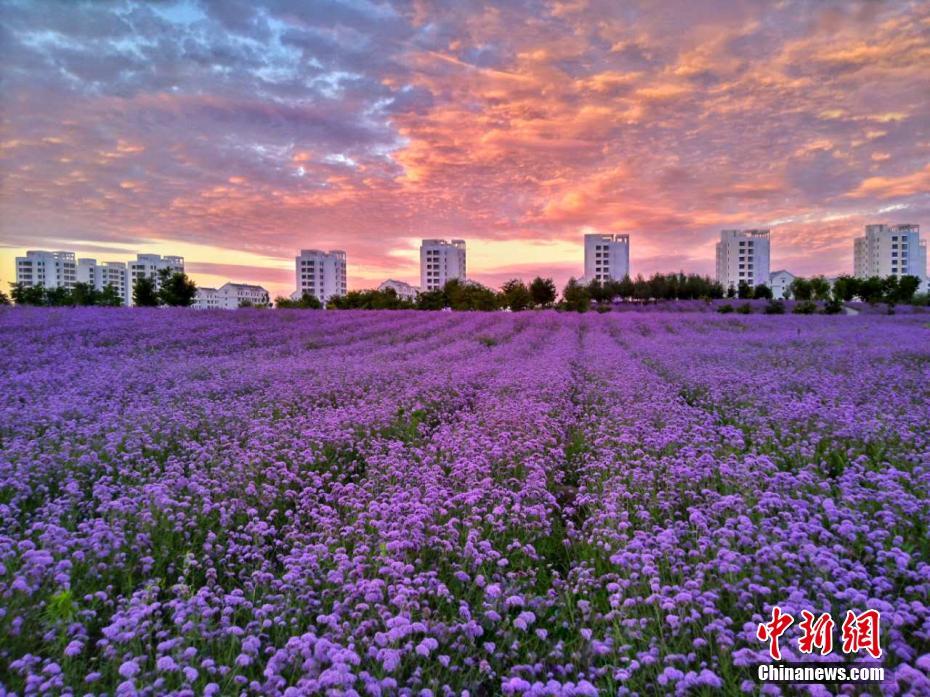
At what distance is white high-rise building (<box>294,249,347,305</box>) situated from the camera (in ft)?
623

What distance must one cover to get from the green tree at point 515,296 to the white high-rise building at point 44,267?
172 metres

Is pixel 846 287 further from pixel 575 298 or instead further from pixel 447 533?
pixel 447 533

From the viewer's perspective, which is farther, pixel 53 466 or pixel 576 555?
pixel 53 466

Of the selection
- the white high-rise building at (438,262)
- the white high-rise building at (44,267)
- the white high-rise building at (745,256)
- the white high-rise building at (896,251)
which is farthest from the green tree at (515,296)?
the white high-rise building at (44,267)

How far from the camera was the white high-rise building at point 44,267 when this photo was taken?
17275cm

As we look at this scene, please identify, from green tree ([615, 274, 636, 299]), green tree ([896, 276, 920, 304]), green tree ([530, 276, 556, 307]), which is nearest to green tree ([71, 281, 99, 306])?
green tree ([530, 276, 556, 307])

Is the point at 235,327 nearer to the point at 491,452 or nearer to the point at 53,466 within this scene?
the point at 53,466

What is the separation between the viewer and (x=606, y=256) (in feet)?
513

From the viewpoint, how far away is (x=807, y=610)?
2594 millimetres

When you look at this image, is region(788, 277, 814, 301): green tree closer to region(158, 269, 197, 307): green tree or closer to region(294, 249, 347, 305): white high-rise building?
region(158, 269, 197, 307): green tree

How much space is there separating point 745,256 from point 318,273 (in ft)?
441

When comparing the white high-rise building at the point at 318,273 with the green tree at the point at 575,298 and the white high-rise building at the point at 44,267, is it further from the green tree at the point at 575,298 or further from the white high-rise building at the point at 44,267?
the green tree at the point at 575,298

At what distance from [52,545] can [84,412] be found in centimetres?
434

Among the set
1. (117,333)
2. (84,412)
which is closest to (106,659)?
(84,412)
